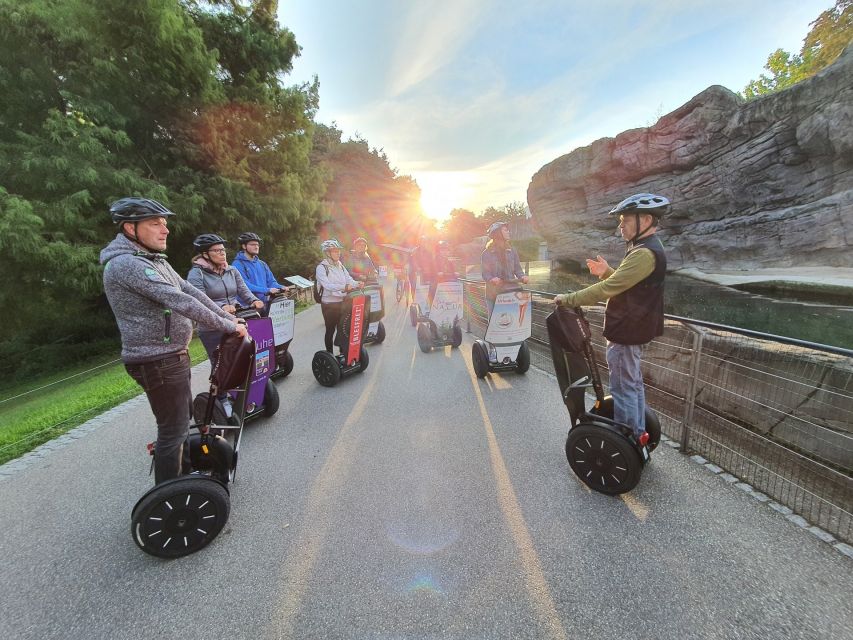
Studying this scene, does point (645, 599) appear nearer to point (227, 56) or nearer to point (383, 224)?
point (227, 56)

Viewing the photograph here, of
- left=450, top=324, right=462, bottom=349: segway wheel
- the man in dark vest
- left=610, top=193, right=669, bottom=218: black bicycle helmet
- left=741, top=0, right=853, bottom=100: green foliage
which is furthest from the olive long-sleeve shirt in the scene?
left=741, top=0, right=853, bottom=100: green foliage

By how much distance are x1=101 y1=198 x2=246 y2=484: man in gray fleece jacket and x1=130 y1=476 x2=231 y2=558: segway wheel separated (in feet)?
0.82

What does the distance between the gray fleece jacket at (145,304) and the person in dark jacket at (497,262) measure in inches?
123

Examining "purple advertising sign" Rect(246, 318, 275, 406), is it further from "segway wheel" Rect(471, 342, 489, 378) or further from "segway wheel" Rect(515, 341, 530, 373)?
"segway wheel" Rect(515, 341, 530, 373)

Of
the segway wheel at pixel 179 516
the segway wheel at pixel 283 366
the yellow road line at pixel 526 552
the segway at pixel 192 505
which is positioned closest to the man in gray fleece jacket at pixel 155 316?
the segway at pixel 192 505

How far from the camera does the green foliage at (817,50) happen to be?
2253 centimetres

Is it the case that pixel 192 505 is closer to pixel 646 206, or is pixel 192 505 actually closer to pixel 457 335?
pixel 646 206

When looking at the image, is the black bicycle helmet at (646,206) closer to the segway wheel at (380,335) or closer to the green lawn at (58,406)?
the segway wheel at (380,335)

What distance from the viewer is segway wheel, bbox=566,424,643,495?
7.23 ft

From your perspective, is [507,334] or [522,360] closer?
[507,334]

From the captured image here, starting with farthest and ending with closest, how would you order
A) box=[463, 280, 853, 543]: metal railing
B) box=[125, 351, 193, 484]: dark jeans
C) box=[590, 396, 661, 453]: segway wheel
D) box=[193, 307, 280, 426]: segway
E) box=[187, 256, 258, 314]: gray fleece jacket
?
box=[187, 256, 258, 314]: gray fleece jacket, box=[193, 307, 280, 426]: segway, box=[590, 396, 661, 453]: segway wheel, box=[463, 280, 853, 543]: metal railing, box=[125, 351, 193, 484]: dark jeans

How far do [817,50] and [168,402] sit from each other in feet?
143

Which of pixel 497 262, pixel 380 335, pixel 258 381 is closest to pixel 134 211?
pixel 258 381

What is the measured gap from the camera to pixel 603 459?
7.50 ft
